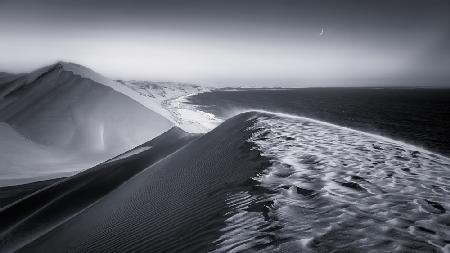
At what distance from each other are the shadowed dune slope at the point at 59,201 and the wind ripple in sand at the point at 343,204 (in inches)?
209

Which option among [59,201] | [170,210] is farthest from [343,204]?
[59,201]

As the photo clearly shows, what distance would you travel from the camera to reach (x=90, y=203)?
9031 mm

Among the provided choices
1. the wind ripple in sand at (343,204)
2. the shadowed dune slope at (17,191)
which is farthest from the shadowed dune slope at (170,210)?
the shadowed dune slope at (17,191)

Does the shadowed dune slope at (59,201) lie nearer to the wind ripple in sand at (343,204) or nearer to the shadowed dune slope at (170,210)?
the shadowed dune slope at (170,210)

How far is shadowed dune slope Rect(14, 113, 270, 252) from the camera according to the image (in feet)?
14.9

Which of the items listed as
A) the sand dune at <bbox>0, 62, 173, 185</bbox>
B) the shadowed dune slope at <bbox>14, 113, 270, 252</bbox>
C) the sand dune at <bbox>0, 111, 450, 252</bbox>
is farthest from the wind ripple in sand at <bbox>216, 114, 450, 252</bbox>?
the sand dune at <bbox>0, 62, 173, 185</bbox>

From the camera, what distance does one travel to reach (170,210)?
226 inches

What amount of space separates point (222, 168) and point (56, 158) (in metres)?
13.0

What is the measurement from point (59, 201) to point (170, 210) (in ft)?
17.5

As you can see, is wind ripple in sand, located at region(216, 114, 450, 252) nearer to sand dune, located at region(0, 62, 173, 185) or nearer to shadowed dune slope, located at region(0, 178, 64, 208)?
shadowed dune slope, located at region(0, 178, 64, 208)

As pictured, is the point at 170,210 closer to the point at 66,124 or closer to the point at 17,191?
the point at 17,191

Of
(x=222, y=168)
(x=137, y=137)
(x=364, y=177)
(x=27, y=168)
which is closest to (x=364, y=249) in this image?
(x=364, y=177)

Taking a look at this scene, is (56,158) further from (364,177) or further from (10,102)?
(364,177)

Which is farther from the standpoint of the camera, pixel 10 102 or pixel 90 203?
pixel 10 102
